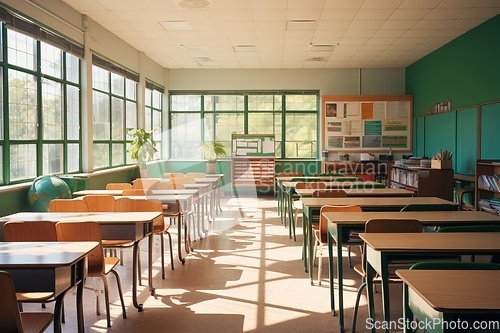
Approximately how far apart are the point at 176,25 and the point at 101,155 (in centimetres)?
281

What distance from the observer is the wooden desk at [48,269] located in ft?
8.82

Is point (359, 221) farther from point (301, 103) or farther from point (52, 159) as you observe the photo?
point (301, 103)

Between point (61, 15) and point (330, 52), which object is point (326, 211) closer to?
point (61, 15)

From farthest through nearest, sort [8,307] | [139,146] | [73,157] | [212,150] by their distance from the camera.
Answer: [212,150] < [139,146] < [73,157] < [8,307]

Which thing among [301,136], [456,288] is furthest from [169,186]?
[301,136]

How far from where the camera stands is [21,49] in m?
6.63

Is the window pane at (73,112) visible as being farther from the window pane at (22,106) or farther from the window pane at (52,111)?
the window pane at (22,106)

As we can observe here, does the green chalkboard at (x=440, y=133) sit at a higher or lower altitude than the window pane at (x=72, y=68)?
lower

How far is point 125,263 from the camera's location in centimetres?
613

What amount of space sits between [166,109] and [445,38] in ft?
25.3

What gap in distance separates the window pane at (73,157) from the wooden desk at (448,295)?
22.7 ft

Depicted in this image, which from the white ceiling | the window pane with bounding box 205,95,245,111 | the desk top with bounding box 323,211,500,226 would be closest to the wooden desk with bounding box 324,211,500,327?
the desk top with bounding box 323,211,500,226

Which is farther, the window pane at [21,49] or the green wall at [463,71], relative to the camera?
the green wall at [463,71]

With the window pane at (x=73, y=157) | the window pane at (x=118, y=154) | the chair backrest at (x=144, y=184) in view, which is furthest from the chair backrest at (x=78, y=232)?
the window pane at (x=118, y=154)
